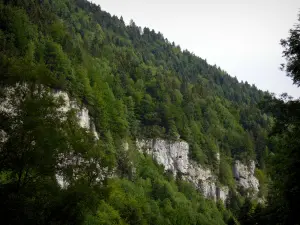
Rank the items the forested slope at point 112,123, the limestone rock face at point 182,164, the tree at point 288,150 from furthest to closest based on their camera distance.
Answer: the limestone rock face at point 182,164, the forested slope at point 112,123, the tree at point 288,150

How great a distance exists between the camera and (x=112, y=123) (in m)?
75.9

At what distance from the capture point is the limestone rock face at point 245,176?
108 metres

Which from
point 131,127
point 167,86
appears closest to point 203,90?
point 167,86

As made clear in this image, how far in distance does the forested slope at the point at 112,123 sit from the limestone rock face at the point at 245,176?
10.8 ft

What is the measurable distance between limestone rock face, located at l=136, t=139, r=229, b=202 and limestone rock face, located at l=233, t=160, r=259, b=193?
11677 mm

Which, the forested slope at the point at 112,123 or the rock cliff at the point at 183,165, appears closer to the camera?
the forested slope at the point at 112,123

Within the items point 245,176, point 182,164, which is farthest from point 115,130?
point 245,176

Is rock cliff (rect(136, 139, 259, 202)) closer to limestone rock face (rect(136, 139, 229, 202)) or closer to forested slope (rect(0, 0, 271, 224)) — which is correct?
limestone rock face (rect(136, 139, 229, 202))

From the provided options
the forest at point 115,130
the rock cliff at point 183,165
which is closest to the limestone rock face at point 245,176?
the forest at point 115,130

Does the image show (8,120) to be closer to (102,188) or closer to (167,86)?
(102,188)

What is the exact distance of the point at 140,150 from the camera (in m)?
83.9

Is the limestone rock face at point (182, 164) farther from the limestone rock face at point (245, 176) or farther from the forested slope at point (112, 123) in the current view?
the limestone rock face at point (245, 176)

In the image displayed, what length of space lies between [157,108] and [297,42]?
267 feet

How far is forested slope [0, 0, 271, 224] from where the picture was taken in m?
18.0
